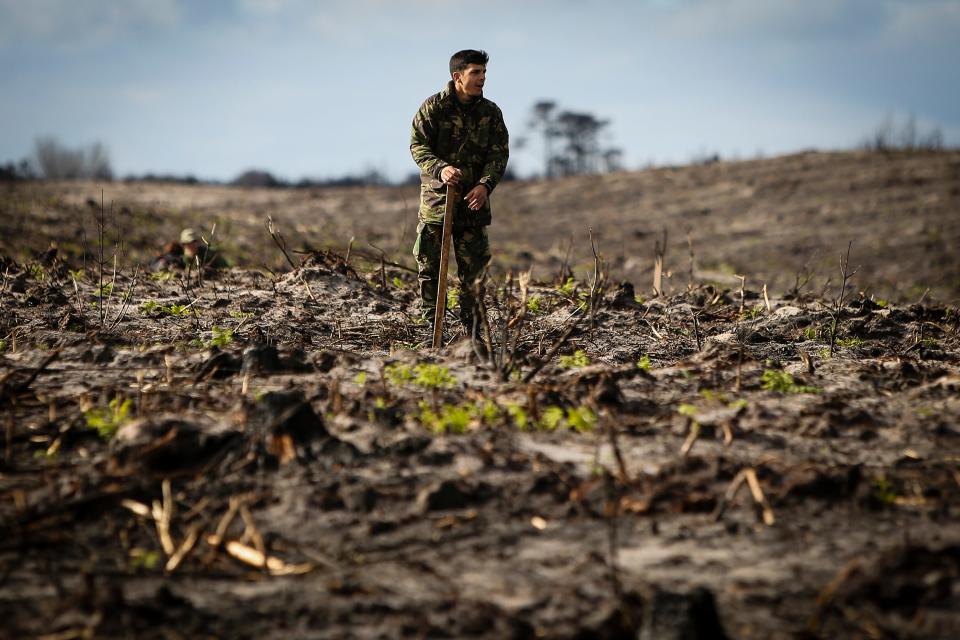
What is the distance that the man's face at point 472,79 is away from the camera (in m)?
5.54

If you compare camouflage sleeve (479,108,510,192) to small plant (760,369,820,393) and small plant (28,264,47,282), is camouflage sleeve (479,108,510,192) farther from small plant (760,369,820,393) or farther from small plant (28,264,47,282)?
small plant (28,264,47,282)

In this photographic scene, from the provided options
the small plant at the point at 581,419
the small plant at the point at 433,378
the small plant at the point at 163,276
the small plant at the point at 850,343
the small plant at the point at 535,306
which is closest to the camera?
the small plant at the point at 581,419

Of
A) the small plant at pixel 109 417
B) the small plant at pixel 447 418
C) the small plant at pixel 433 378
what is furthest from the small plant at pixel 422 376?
the small plant at pixel 109 417

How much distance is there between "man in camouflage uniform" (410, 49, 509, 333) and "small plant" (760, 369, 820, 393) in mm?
2096

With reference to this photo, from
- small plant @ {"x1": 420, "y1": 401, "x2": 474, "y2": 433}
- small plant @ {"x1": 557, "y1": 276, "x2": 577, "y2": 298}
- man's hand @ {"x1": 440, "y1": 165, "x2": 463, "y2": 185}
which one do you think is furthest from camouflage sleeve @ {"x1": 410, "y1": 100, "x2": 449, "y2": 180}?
small plant @ {"x1": 420, "y1": 401, "x2": 474, "y2": 433}

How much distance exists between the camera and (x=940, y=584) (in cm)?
262

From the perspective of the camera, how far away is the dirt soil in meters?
2.59

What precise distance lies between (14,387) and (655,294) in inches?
221

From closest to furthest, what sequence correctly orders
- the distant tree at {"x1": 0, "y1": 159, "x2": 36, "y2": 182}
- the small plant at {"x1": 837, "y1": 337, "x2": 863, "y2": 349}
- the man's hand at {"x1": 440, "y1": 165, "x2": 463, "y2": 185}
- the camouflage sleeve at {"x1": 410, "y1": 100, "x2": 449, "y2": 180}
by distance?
1. the man's hand at {"x1": 440, "y1": 165, "x2": 463, "y2": 185}
2. the camouflage sleeve at {"x1": 410, "y1": 100, "x2": 449, "y2": 180}
3. the small plant at {"x1": 837, "y1": 337, "x2": 863, "y2": 349}
4. the distant tree at {"x1": 0, "y1": 159, "x2": 36, "y2": 182}

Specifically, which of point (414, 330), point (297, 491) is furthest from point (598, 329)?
point (297, 491)

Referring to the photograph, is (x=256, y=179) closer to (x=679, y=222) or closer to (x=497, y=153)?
(x=679, y=222)

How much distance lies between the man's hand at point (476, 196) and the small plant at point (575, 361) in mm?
1241

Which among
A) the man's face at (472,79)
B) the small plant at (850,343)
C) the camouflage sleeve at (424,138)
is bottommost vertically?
the small plant at (850,343)

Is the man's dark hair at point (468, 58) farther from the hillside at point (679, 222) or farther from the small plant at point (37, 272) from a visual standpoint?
the hillside at point (679, 222)
